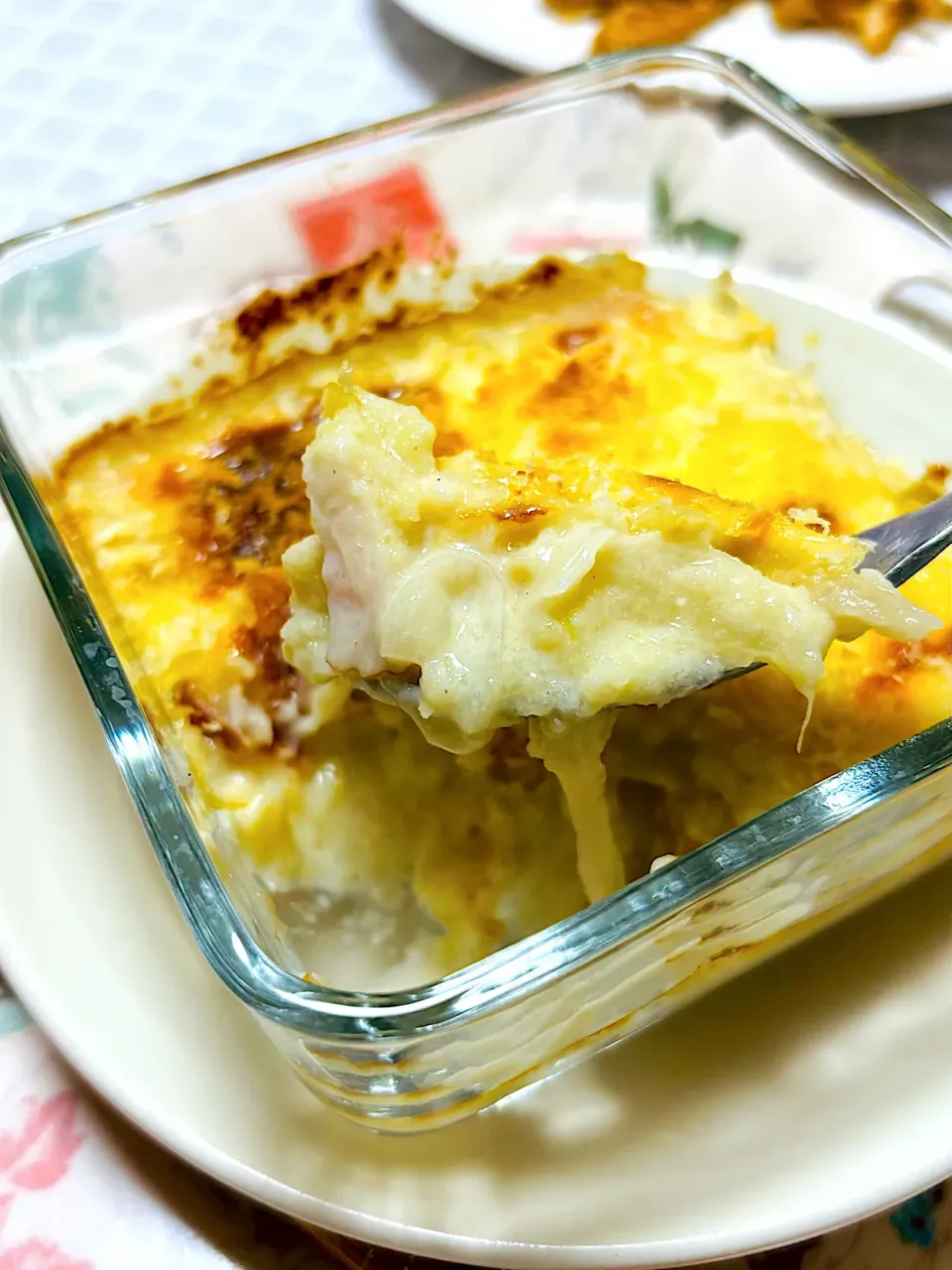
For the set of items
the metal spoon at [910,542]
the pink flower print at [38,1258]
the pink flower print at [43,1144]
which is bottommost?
the pink flower print at [38,1258]

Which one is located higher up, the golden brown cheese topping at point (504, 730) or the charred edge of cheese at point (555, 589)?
the charred edge of cheese at point (555, 589)

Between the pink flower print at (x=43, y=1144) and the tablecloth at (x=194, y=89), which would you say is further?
the tablecloth at (x=194, y=89)

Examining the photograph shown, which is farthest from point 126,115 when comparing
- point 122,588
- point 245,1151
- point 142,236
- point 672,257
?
point 245,1151

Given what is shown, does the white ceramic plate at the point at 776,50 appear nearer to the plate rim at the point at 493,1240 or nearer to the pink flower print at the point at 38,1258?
the plate rim at the point at 493,1240

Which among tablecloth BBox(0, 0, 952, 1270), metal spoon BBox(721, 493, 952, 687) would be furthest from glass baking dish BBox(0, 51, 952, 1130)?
tablecloth BBox(0, 0, 952, 1270)

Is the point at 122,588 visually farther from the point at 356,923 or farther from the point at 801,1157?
the point at 801,1157

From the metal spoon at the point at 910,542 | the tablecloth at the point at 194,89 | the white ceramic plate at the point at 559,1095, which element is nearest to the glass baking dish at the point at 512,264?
the white ceramic plate at the point at 559,1095
